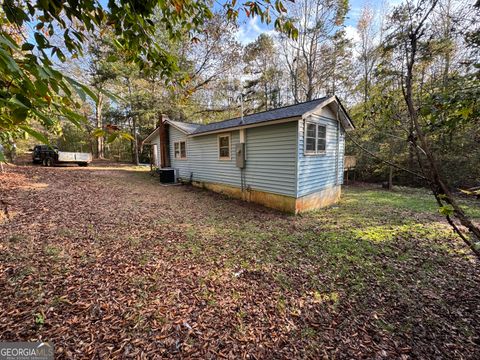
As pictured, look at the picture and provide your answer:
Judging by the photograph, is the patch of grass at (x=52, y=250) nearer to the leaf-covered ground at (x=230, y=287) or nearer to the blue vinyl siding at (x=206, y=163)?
the leaf-covered ground at (x=230, y=287)

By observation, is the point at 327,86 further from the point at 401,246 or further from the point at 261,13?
the point at 261,13

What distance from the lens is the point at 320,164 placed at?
26.1ft

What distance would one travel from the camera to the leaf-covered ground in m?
2.31

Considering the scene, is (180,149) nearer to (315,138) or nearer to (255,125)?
(255,125)

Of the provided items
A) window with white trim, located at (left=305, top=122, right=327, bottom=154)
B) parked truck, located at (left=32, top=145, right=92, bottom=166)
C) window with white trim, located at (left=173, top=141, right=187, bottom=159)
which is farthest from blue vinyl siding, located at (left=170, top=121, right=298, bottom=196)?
parked truck, located at (left=32, top=145, right=92, bottom=166)

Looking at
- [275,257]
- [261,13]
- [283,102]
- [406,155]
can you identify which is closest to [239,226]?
[275,257]

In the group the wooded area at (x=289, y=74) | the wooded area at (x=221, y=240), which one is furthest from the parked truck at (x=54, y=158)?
the wooded area at (x=221, y=240)

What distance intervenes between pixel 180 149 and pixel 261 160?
6326mm

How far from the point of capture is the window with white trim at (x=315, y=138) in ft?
23.6

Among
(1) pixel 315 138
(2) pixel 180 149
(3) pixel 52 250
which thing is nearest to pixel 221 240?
(3) pixel 52 250

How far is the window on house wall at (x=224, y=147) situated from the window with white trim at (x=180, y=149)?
323cm

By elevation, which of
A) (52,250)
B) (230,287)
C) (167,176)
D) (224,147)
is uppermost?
(224,147)

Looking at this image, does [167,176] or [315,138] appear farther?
[167,176]

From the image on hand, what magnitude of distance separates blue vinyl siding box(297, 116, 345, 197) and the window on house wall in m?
3.28
